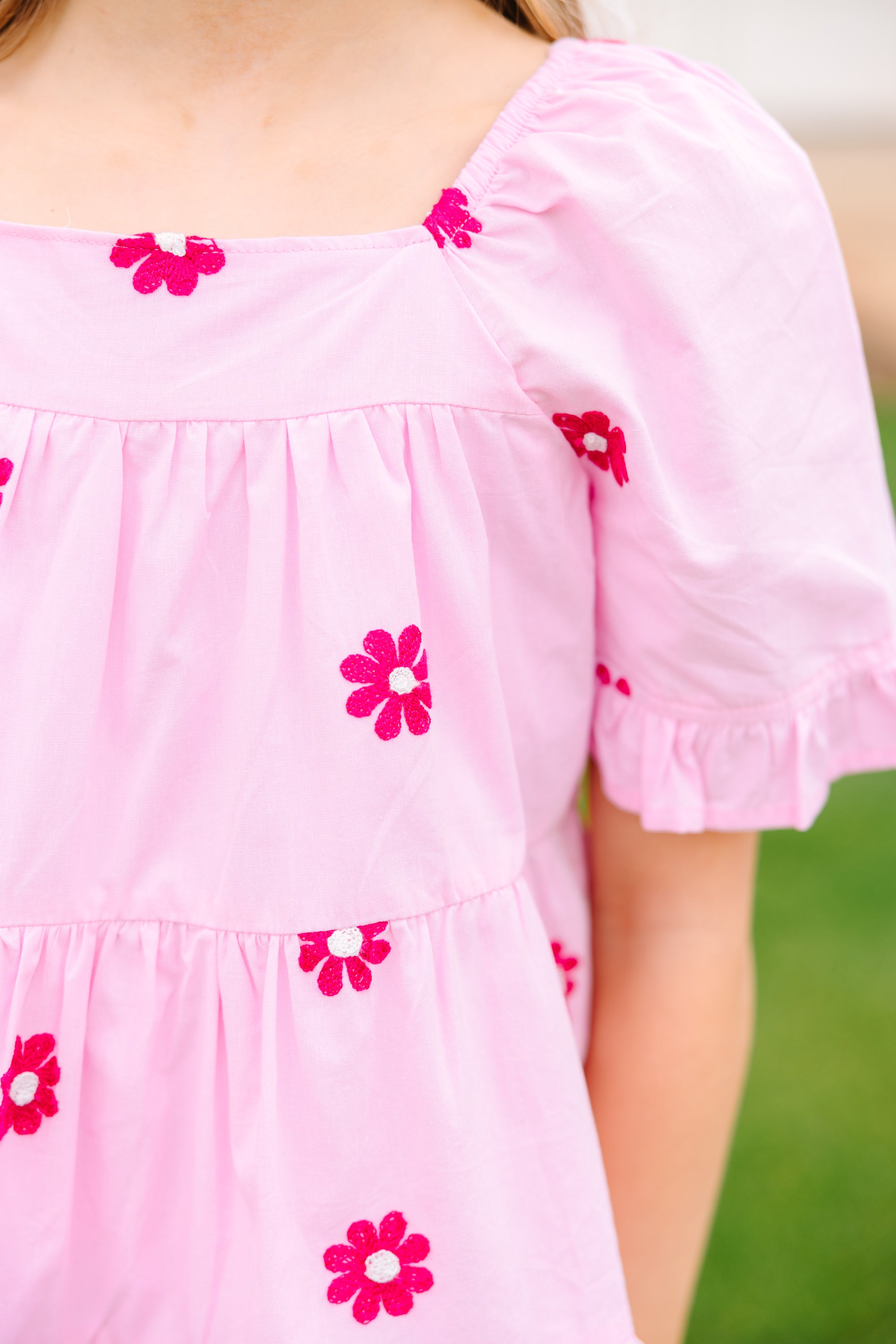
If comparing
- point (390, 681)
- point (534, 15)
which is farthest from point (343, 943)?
point (534, 15)

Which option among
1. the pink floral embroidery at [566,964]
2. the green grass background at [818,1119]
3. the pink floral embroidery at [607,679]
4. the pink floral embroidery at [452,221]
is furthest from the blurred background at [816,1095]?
the pink floral embroidery at [566,964]

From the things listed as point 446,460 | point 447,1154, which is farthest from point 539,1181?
point 446,460

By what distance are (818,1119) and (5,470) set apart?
1.74 meters

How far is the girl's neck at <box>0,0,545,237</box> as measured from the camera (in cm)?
59

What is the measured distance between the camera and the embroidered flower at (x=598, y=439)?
0.58 meters

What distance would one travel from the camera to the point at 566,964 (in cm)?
73

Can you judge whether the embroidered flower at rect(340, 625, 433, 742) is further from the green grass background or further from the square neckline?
the green grass background

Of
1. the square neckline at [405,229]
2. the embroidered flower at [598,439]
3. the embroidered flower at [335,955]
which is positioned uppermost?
the square neckline at [405,229]

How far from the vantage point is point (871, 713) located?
0.67m

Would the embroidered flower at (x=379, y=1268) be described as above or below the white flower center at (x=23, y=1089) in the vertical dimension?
below

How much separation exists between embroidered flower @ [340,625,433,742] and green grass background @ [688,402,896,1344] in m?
1.37

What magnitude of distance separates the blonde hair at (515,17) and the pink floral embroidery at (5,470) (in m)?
0.27

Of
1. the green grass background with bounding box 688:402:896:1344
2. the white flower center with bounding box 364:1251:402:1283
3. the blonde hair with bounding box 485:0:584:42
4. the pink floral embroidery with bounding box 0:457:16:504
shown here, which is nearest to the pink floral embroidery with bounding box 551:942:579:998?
the white flower center with bounding box 364:1251:402:1283

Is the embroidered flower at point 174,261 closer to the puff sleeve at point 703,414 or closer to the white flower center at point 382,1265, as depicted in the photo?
the puff sleeve at point 703,414
